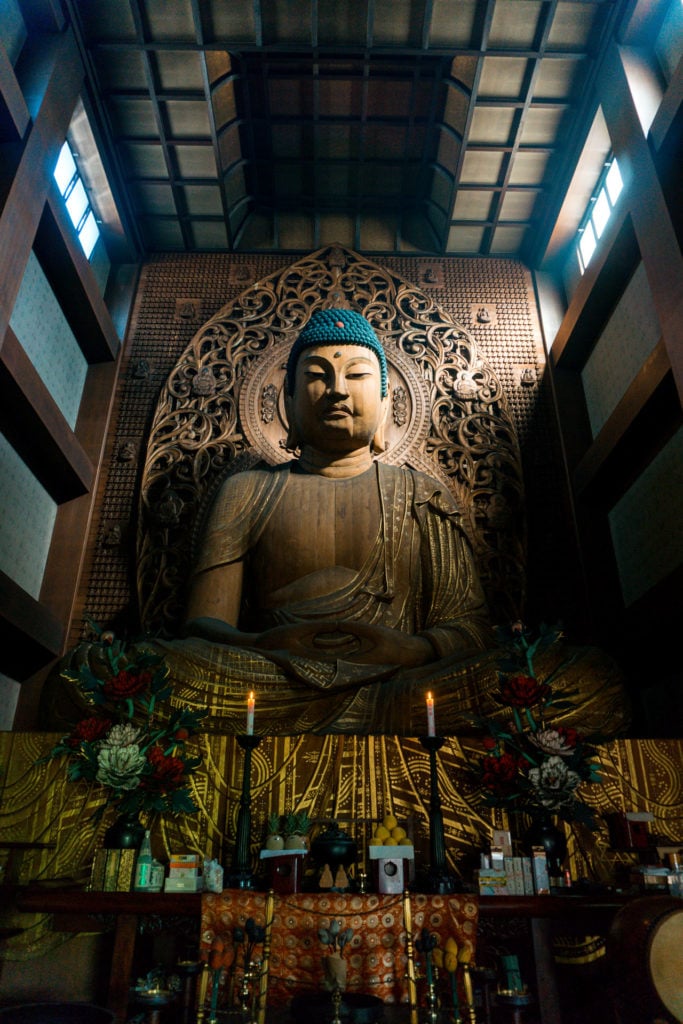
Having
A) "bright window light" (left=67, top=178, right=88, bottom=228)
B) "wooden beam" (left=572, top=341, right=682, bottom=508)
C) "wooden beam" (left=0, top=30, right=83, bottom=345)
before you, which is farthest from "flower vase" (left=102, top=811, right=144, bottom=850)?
"bright window light" (left=67, top=178, right=88, bottom=228)

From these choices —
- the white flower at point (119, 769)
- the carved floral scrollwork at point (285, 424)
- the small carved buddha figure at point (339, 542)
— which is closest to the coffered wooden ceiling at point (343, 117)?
the carved floral scrollwork at point (285, 424)

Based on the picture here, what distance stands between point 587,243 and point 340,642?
3.63m

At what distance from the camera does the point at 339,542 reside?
4449 millimetres

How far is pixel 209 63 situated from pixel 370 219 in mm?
1756

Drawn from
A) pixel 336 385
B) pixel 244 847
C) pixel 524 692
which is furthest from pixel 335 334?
pixel 244 847

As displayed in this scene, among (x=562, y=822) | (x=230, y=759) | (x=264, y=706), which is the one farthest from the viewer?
(x=264, y=706)

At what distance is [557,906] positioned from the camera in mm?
2094

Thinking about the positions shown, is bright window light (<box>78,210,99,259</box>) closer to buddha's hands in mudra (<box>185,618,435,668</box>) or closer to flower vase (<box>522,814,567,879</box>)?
buddha's hands in mudra (<box>185,618,435,668</box>)

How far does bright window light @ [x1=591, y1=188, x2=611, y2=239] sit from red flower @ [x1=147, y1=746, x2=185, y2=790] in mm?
4428

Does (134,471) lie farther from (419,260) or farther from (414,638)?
(419,260)

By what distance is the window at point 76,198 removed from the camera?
4965mm

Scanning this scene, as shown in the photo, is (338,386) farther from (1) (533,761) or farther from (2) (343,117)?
(1) (533,761)

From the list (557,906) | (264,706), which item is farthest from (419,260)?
(557,906)

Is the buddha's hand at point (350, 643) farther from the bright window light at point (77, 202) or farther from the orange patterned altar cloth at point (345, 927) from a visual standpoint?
the bright window light at point (77, 202)
